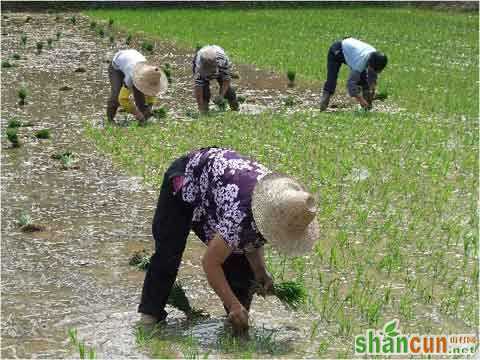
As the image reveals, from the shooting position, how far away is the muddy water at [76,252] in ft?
16.3

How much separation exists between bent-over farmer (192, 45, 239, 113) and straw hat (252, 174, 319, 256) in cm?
682

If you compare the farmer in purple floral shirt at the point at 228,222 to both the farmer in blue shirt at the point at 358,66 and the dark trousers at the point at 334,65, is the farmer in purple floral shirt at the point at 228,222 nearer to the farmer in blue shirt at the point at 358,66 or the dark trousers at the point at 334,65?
the farmer in blue shirt at the point at 358,66

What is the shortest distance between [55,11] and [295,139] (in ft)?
64.0

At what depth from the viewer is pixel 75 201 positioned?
7.76m

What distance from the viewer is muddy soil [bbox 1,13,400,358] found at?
16.3 ft

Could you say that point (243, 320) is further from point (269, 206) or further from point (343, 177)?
point (343, 177)

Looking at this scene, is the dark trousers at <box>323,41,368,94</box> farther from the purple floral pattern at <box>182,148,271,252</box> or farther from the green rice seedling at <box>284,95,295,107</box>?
the purple floral pattern at <box>182,148,271,252</box>

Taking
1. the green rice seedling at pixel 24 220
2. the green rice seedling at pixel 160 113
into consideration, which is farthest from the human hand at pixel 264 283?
the green rice seedling at pixel 160 113

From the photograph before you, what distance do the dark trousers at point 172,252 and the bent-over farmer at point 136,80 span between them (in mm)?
5162

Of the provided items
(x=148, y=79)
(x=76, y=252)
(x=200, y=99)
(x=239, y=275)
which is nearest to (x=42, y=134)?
(x=148, y=79)

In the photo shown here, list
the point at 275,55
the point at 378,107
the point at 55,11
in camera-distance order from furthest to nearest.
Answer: the point at 55,11 < the point at 275,55 < the point at 378,107

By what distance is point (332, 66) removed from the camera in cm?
1174

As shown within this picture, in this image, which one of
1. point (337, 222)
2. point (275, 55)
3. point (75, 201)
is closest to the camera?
point (337, 222)

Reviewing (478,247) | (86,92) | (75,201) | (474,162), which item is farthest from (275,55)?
(478,247)
